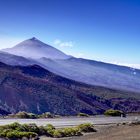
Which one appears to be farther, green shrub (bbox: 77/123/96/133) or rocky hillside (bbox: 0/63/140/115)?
rocky hillside (bbox: 0/63/140/115)

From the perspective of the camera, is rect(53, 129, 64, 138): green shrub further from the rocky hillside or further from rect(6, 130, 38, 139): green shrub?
the rocky hillside

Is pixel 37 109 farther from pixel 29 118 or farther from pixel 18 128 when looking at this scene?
pixel 18 128

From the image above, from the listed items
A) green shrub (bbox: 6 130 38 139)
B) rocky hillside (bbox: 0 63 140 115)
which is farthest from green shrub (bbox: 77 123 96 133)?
rocky hillside (bbox: 0 63 140 115)

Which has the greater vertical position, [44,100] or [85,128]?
[85,128]

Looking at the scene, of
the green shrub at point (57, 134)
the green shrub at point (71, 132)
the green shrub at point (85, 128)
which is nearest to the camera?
the green shrub at point (57, 134)

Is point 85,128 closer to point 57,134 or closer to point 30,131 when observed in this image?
point 57,134

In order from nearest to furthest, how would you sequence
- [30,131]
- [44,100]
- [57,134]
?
[30,131] → [57,134] → [44,100]

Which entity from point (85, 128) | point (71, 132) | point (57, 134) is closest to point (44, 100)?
point (85, 128)

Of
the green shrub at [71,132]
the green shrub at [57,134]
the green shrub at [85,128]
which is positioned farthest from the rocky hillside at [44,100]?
the green shrub at [57,134]

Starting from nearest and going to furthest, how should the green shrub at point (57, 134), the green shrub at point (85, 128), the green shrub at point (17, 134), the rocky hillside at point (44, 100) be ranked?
the green shrub at point (17, 134) → the green shrub at point (57, 134) → the green shrub at point (85, 128) → the rocky hillside at point (44, 100)

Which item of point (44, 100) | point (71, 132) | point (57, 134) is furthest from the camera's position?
point (44, 100)

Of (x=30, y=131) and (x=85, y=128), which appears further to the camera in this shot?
(x=85, y=128)

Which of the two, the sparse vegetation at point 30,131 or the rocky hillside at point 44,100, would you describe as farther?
the rocky hillside at point 44,100

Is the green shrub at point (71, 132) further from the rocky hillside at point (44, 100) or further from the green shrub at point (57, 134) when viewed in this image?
the rocky hillside at point (44, 100)
